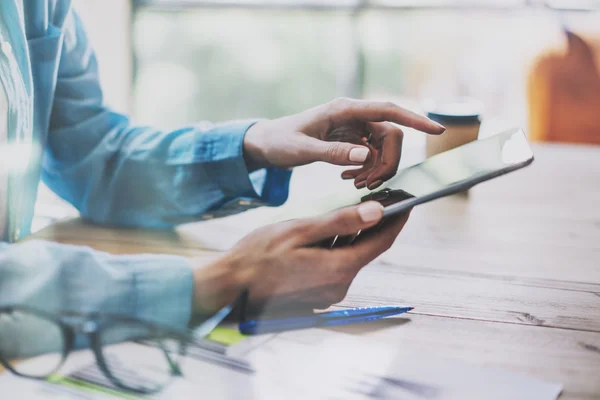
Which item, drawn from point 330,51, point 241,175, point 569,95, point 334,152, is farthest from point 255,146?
point 330,51

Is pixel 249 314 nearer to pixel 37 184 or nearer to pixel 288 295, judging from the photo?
pixel 288 295

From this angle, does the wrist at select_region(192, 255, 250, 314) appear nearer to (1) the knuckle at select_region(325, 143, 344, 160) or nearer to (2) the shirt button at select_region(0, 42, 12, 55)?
(1) the knuckle at select_region(325, 143, 344, 160)

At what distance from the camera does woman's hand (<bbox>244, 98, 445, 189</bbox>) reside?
723 millimetres

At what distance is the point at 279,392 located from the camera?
1.51 feet

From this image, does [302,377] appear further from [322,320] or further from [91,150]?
[91,150]

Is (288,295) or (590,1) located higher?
(590,1)

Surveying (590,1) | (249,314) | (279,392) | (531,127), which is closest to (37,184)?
(249,314)

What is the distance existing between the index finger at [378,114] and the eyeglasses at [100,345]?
354 mm

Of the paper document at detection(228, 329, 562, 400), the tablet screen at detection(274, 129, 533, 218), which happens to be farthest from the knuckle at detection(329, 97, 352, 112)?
the paper document at detection(228, 329, 562, 400)

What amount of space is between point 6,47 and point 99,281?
37 cm

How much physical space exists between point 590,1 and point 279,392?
2254 mm

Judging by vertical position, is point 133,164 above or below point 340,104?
below

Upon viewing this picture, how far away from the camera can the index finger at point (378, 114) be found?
73 centimetres

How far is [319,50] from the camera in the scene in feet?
8.55
